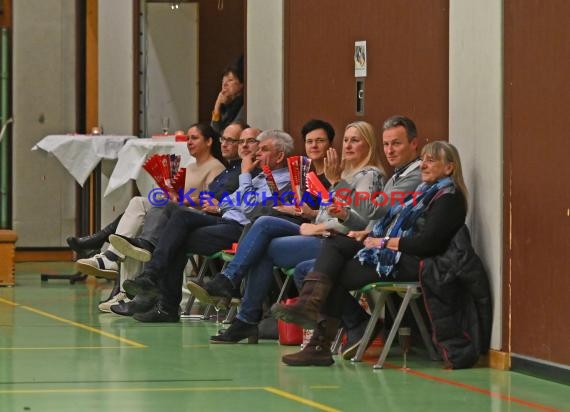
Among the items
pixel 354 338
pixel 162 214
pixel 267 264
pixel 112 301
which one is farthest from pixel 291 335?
pixel 112 301

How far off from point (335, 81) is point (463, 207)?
2563mm

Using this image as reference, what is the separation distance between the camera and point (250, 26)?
1139 centimetres

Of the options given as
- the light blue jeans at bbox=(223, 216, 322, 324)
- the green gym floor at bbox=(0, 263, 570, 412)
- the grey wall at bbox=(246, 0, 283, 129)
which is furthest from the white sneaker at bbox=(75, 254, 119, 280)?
the light blue jeans at bbox=(223, 216, 322, 324)

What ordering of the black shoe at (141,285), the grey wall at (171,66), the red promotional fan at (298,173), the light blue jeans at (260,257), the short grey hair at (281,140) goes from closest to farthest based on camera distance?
the light blue jeans at (260,257), the red promotional fan at (298,173), the short grey hair at (281,140), the black shoe at (141,285), the grey wall at (171,66)

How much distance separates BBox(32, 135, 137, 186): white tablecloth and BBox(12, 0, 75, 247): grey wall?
3.16 m

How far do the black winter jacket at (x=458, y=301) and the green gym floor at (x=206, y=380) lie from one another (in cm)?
14

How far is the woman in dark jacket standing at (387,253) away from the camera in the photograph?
732cm

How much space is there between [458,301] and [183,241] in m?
2.98

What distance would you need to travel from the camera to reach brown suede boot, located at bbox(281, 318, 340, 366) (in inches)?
290

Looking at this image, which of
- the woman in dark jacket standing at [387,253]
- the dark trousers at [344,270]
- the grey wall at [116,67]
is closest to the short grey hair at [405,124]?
the woman in dark jacket standing at [387,253]

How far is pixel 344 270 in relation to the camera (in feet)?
24.6

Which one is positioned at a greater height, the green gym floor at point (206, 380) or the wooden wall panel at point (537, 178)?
the wooden wall panel at point (537, 178)

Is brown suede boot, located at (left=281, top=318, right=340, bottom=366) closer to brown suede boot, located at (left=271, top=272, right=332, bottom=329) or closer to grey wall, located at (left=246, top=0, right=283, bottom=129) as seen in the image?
brown suede boot, located at (left=271, top=272, right=332, bottom=329)

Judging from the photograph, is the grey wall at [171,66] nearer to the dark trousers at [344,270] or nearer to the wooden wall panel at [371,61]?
the wooden wall panel at [371,61]
